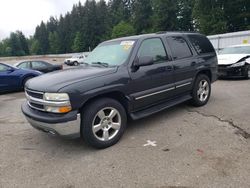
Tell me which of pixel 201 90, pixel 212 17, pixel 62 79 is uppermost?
pixel 212 17

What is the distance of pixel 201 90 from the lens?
5754mm

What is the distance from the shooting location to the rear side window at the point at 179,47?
4930 mm

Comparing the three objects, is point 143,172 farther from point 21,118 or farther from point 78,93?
point 21,118

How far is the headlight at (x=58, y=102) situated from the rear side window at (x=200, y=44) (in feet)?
11.8

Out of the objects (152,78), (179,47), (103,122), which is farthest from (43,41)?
(103,122)

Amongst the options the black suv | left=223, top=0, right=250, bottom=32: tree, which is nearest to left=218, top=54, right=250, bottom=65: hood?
the black suv

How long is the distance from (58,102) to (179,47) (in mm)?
3073

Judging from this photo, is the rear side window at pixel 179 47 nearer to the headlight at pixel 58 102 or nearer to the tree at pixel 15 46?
the headlight at pixel 58 102

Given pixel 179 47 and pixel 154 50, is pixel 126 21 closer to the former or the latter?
pixel 179 47

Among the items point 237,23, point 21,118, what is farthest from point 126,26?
point 21,118

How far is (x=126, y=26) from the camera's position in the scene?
6406 centimetres

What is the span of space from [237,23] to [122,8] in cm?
4552

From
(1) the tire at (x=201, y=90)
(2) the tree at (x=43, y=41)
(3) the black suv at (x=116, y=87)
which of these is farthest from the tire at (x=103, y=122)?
(2) the tree at (x=43, y=41)

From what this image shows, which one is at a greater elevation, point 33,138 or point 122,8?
point 122,8
